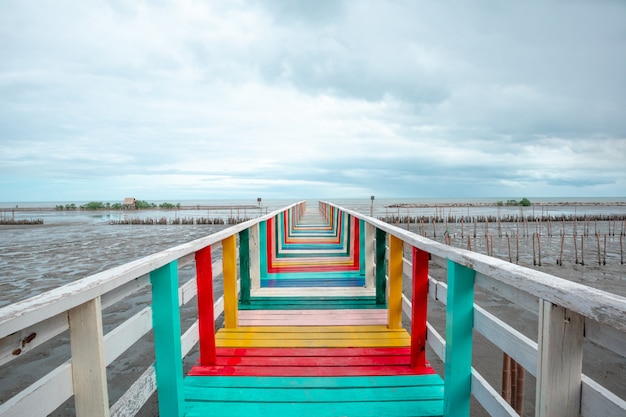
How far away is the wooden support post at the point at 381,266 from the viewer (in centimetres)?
406

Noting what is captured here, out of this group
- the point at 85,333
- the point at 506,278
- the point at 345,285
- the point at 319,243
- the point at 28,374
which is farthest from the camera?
the point at 319,243

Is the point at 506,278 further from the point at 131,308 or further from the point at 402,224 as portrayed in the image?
the point at 402,224

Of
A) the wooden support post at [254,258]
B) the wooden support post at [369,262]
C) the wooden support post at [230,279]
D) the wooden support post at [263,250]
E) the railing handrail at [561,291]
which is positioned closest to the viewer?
the railing handrail at [561,291]

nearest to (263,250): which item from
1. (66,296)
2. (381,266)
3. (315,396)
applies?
(381,266)

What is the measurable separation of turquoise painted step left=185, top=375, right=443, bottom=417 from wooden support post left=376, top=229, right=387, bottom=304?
1602 mm

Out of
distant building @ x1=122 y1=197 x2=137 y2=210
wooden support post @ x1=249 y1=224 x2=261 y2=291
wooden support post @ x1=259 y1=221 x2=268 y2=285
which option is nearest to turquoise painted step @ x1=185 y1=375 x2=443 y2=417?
wooden support post @ x1=249 y1=224 x2=261 y2=291

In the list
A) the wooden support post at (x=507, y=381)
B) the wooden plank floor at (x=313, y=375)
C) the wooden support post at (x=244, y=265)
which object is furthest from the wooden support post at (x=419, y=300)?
the wooden support post at (x=244, y=265)

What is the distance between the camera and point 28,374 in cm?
545

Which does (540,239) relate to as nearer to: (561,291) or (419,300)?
(419,300)

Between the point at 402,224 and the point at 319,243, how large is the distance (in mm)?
27554

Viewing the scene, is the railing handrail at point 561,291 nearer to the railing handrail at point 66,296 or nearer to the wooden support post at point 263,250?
the railing handrail at point 66,296

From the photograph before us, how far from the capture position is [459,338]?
6.36ft

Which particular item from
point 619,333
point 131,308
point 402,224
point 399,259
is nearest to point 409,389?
point 399,259

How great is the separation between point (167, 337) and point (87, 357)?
0.70 metres
